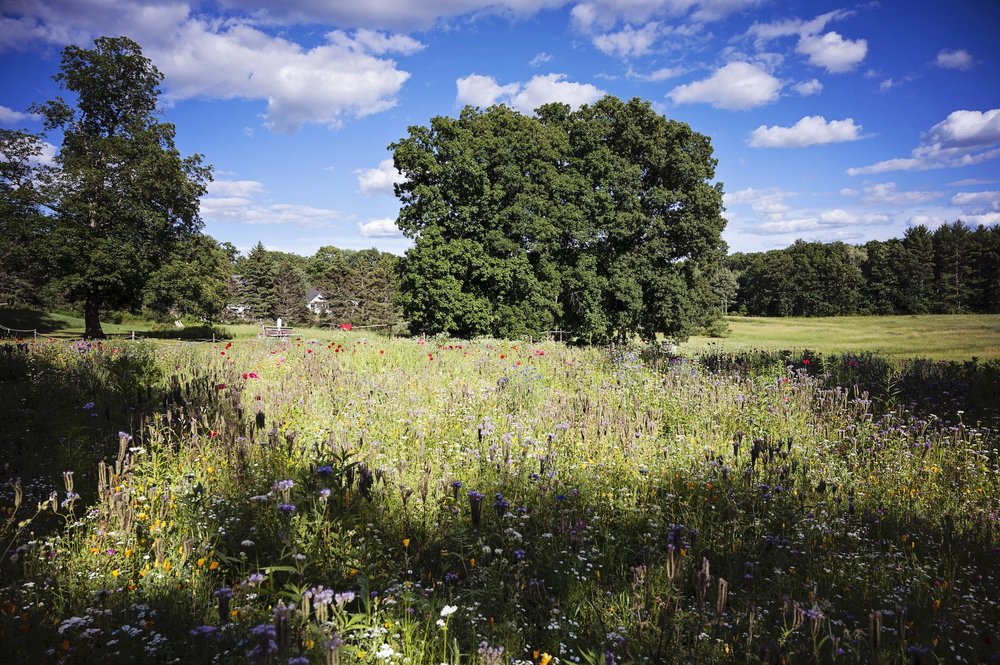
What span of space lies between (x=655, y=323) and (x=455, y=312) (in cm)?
1392

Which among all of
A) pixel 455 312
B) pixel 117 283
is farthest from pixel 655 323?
pixel 117 283

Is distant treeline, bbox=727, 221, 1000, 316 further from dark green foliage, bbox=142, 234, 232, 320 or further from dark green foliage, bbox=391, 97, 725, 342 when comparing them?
dark green foliage, bbox=142, 234, 232, 320

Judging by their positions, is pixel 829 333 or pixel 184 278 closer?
pixel 184 278

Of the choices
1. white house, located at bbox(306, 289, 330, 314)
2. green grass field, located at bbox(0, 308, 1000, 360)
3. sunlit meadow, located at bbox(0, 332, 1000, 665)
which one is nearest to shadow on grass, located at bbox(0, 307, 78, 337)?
green grass field, located at bbox(0, 308, 1000, 360)

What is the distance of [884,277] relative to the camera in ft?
235

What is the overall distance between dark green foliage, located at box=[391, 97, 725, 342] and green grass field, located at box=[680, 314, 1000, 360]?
6059 millimetres

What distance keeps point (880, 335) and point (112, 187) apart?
61.5 m

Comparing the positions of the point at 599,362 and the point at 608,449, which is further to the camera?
the point at 599,362

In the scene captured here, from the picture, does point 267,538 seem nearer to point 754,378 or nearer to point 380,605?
point 380,605

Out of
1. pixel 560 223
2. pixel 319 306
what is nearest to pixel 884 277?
pixel 560 223

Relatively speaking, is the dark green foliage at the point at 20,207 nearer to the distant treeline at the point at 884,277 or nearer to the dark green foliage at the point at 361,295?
the dark green foliage at the point at 361,295

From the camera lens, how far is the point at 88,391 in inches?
299

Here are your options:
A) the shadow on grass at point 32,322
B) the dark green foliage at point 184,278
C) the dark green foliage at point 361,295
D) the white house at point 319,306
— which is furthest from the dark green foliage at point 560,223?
the white house at point 319,306

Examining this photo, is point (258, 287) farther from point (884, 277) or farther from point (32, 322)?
point (884, 277)
